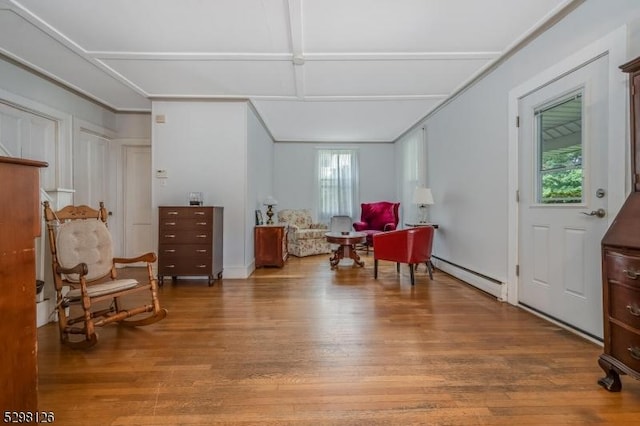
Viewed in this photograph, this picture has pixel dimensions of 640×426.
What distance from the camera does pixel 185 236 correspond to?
3.90 metres

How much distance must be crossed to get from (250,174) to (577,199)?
3743 millimetres

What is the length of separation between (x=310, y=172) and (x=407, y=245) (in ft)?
13.2

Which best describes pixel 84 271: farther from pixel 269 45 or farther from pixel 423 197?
pixel 423 197

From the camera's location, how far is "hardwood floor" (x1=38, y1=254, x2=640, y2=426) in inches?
57.9

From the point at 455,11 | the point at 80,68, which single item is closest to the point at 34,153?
the point at 80,68

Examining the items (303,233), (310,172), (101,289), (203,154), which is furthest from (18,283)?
(310,172)

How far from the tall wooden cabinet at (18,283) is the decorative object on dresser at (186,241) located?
264 centimetres

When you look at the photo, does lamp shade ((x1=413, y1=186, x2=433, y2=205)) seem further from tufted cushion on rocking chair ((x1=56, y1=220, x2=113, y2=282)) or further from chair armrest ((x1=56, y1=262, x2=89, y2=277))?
chair armrest ((x1=56, y1=262, x2=89, y2=277))

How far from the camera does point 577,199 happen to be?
2301 mm

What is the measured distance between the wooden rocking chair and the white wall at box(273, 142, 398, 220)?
4841 mm

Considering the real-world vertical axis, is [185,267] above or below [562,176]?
below

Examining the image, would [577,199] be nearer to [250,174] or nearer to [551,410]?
[551,410]

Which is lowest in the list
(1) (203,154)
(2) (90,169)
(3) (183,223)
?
(3) (183,223)

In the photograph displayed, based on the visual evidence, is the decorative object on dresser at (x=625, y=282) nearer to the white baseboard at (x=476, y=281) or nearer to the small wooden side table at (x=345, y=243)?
the white baseboard at (x=476, y=281)
